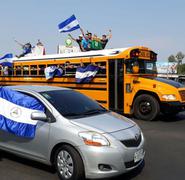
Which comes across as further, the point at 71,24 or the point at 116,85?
the point at 71,24

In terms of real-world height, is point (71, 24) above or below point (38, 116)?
above

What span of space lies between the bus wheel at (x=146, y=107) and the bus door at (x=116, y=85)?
23.0 inches

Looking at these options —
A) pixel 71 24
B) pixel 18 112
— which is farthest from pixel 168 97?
pixel 71 24

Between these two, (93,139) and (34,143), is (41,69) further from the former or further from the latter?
(93,139)

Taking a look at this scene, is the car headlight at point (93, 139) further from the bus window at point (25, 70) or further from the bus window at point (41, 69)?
the bus window at point (25, 70)

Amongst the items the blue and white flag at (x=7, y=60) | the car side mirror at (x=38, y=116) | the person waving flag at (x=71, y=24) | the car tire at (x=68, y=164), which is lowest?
the car tire at (x=68, y=164)

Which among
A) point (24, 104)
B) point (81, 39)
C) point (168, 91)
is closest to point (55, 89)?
point (24, 104)

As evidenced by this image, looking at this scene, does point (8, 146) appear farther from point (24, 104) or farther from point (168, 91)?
point (168, 91)

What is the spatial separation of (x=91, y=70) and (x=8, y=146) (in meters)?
6.69

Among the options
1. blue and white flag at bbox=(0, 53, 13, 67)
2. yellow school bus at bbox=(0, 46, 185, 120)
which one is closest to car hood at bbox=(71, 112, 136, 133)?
yellow school bus at bbox=(0, 46, 185, 120)

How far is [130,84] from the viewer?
1118 centimetres

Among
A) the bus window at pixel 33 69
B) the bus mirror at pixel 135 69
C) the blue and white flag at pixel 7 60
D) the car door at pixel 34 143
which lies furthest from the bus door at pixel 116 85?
the blue and white flag at pixel 7 60

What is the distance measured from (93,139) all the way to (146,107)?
21.5ft

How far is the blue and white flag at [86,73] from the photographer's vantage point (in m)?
12.0
